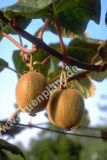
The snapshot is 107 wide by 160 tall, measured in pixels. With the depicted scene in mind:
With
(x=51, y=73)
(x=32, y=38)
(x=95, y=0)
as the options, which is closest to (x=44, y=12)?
(x=32, y=38)

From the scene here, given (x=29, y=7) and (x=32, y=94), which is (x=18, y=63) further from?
(x=29, y=7)

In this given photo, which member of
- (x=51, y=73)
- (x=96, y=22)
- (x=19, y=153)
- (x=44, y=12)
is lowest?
(x=19, y=153)

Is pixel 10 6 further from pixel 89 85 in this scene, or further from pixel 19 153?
pixel 89 85

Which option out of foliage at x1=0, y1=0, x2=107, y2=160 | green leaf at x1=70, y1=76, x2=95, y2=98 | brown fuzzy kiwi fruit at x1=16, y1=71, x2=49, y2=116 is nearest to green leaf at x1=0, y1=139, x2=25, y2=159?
foliage at x1=0, y1=0, x2=107, y2=160

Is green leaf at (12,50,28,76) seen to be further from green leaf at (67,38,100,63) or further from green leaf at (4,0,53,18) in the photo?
green leaf at (4,0,53,18)

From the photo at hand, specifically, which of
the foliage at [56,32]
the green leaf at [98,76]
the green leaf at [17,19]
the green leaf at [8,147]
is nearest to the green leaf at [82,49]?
the foliage at [56,32]
